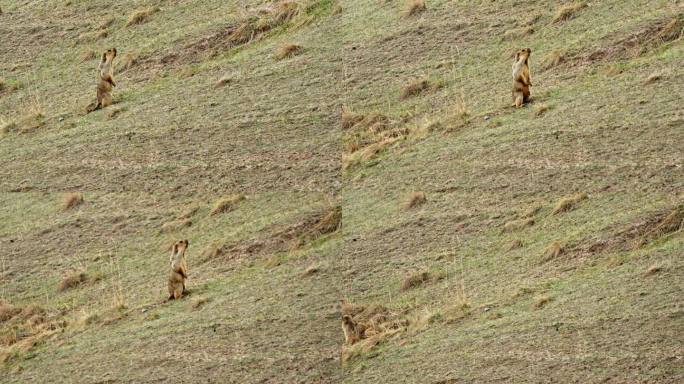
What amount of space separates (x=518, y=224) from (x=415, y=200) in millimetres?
673

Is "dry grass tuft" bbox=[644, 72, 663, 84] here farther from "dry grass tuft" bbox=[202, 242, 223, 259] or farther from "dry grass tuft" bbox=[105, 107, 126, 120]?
"dry grass tuft" bbox=[105, 107, 126, 120]

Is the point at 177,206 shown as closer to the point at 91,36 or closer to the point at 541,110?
the point at 91,36

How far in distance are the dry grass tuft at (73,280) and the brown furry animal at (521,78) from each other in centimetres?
281

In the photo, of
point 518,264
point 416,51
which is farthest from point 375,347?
point 416,51

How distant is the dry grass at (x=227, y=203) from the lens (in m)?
12.2

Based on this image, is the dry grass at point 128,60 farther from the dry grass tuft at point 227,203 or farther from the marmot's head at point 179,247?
the marmot's head at point 179,247

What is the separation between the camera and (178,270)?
12062 mm

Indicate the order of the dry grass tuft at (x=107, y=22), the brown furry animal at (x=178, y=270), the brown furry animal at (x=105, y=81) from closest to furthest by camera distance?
the brown furry animal at (x=178, y=270), the brown furry animal at (x=105, y=81), the dry grass tuft at (x=107, y=22)

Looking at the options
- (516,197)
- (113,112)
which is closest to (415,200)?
(516,197)

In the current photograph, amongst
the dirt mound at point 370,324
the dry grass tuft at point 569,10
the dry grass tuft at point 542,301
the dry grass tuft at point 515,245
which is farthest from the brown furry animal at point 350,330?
the dry grass tuft at point 569,10

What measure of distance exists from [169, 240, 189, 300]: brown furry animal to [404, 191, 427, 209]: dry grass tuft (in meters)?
1.36

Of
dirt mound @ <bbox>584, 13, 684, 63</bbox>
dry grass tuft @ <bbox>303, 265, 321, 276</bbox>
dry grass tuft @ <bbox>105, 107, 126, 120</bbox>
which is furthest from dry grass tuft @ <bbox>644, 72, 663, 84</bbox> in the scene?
dry grass tuft @ <bbox>105, 107, 126, 120</bbox>

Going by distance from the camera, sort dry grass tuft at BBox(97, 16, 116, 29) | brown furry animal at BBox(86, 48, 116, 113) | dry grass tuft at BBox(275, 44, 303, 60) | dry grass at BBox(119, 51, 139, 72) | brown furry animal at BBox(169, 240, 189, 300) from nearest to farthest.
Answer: brown furry animal at BBox(169, 240, 189, 300)
dry grass tuft at BBox(275, 44, 303, 60)
brown furry animal at BBox(86, 48, 116, 113)
dry grass at BBox(119, 51, 139, 72)
dry grass tuft at BBox(97, 16, 116, 29)

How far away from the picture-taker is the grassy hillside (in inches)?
468
